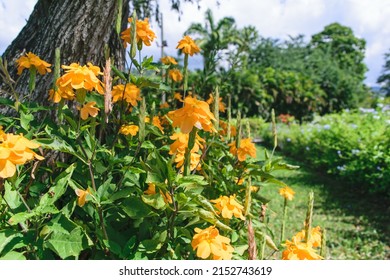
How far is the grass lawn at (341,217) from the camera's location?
138 inches

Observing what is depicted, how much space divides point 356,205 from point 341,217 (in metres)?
0.52

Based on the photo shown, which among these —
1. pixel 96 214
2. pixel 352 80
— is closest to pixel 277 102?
pixel 352 80

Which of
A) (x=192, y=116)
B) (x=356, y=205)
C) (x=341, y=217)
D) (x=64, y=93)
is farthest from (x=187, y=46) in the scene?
(x=356, y=205)

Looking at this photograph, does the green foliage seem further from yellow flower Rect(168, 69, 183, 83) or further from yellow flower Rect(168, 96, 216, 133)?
yellow flower Rect(168, 96, 216, 133)

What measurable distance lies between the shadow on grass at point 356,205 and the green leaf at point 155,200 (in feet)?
9.24

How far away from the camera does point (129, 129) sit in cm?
157

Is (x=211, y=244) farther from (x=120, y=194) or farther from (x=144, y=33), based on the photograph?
(x=144, y=33)

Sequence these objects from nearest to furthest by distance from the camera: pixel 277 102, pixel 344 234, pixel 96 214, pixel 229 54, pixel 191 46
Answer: pixel 96 214 < pixel 191 46 < pixel 229 54 < pixel 344 234 < pixel 277 102

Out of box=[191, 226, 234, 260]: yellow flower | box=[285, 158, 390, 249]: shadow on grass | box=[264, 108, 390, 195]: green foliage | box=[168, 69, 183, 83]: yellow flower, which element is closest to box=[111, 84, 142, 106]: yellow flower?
box=[191, 226, 234, 260]: yellow flower

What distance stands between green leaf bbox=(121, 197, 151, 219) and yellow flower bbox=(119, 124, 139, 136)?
0.36 meters

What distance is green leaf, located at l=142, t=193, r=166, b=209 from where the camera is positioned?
3.84 ft
